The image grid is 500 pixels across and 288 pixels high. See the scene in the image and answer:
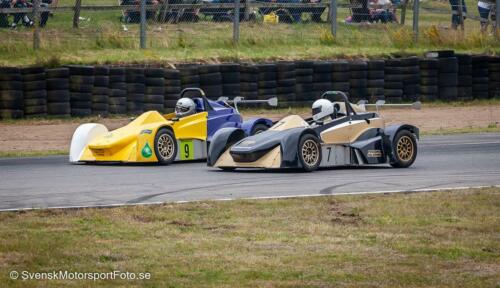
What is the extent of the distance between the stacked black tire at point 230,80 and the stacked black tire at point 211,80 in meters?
0.12

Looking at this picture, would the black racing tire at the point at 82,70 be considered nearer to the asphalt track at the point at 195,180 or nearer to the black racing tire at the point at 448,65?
the asphalt track at the point at 195,180

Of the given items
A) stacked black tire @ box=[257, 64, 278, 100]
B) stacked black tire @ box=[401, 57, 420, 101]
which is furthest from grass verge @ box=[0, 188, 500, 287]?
stacked black tire @ box=[401, 57, 420, 101]

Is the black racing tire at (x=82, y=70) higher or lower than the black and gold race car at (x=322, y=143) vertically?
higher

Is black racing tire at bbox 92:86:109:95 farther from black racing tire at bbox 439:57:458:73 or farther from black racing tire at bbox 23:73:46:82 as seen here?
black racing tire at bbox 439:57:458:73

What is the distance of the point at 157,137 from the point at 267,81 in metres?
7.09

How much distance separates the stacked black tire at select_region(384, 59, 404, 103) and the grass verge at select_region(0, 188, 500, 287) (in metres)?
11.9

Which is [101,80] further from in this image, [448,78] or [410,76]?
[448,78]

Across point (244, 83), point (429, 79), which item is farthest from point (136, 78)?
point (429, 79)

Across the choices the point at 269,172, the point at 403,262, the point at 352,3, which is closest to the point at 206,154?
the point at 269,172

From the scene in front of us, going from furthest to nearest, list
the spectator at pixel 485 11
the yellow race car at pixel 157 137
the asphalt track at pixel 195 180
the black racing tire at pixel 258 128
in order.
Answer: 1. the spectator at pixel 485 11
2. the black racing tire at pixel 258 128
3. the yellow race car at pixel 157 137
4. the asphalt track at pixel 195 180

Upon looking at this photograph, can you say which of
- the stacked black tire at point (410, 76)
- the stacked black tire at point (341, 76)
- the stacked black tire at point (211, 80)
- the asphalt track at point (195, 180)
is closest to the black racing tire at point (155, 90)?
the stacked black tire at point (211, 80)

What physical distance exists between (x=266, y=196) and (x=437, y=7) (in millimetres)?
17068

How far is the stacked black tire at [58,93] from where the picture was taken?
22188mm

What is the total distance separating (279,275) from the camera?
9273mm
